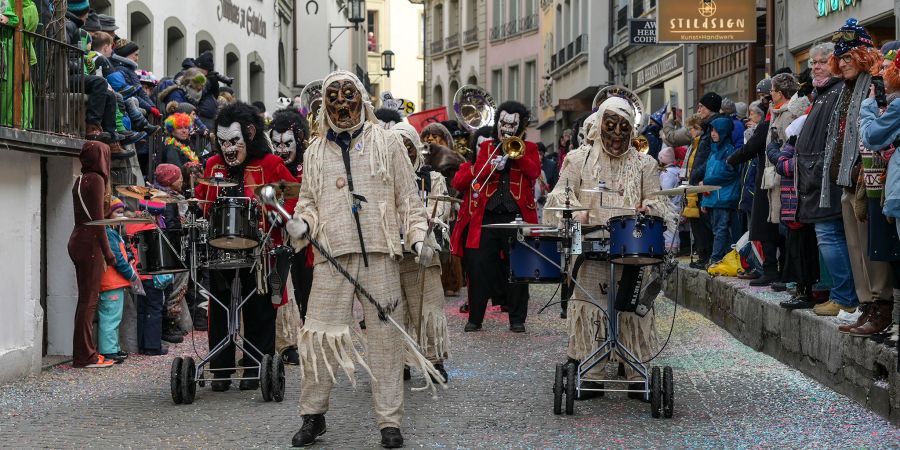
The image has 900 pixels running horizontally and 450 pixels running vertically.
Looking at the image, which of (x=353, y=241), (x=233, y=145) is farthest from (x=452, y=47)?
(x=353, y=241)

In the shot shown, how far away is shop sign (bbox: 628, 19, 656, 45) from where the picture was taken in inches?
806

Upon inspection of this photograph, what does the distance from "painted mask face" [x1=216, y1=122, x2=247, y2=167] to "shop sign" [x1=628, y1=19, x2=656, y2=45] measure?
1136cm

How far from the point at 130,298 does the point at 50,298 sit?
638 millimetres

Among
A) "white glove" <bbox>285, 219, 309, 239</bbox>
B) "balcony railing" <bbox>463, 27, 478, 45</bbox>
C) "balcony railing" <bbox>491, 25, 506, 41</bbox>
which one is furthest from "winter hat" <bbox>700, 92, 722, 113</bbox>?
"balcony railing" <bbox>463, 27, 478, 45</bbox>

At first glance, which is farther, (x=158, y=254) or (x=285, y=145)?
(x=285, y=145)

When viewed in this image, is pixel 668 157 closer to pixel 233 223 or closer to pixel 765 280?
pixel 765 280

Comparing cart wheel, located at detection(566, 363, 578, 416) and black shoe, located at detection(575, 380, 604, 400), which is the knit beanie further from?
cart wheel, located at detection(566, 363, 578, 416)

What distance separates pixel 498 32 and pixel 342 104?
47.6 metres

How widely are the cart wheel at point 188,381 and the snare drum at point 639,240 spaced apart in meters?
2.82

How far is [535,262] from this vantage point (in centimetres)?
894

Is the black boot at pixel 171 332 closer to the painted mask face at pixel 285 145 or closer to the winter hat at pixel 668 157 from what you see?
the painted mask face at pixel 285 145

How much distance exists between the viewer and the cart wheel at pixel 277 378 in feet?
30.1

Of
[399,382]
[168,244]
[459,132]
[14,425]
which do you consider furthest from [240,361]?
[459,132]

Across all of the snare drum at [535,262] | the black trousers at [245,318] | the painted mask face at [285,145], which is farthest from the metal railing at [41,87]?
the snare drum at [535,262]
